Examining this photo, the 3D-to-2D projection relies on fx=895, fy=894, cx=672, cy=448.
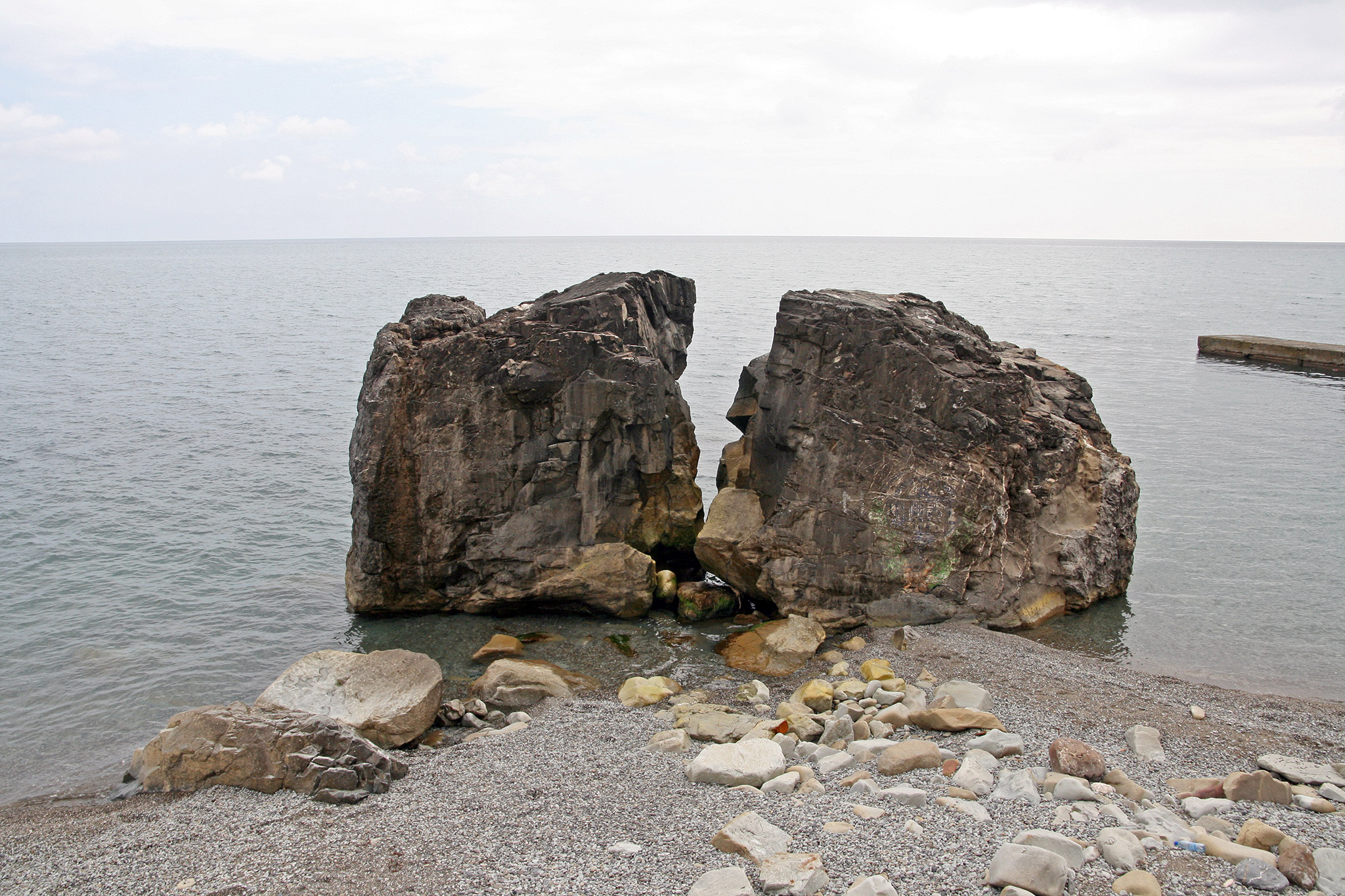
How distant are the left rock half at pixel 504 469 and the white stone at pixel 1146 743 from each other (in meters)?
8.73

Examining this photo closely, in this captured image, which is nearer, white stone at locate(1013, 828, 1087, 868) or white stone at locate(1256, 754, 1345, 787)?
white stone at locate(1013, 828, 1087, 868)

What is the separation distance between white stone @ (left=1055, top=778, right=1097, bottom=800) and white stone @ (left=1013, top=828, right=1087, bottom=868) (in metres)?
1.36

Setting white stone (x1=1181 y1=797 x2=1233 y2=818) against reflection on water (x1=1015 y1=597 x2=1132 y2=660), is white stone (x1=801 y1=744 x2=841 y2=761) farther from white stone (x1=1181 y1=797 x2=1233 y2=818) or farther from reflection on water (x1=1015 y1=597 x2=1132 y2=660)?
reflection on water (x1=1015 y1=597 x2=1132 y2=660)

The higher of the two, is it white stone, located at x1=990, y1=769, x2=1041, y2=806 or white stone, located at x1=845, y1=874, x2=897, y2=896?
white stone, located at x1=845, y1=874, x2=897, y2=896

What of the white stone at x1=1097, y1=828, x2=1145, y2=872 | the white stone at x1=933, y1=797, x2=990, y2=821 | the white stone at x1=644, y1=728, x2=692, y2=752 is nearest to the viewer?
the white stone at x1=1097, y1=828, x2=1145, y2=872

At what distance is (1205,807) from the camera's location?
918 cm

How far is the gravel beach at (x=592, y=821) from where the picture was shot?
27.1ft

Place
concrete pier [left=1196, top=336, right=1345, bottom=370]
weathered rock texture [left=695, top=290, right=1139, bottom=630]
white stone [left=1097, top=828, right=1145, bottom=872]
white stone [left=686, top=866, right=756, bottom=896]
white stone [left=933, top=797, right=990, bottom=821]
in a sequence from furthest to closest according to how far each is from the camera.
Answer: concrete pier [left=1196, top=336, right=1345, bottom=370] < weathered rock texture [left=695, top=290, right=1139, bottom=630] < white stone [left=933, top=797, right=990, bottom=821] < white stone [left=1097, top=828, right=1145, bottom=872] < white stone [left=686, top=866, right=756, bottom=896]

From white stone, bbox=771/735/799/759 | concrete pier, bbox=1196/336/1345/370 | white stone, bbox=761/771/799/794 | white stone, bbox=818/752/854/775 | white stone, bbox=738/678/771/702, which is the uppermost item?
concrete pier, bbox=1196/336/1345/370

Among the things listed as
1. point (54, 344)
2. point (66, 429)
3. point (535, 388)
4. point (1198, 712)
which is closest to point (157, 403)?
point (66, 429)

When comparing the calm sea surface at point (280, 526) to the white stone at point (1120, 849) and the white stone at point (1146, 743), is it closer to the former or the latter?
the white stone at point (1146, 743)

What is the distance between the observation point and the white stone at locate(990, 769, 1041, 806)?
9.39 meters

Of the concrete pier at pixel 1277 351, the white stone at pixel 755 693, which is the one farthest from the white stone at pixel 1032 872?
the concrete pier at pixel 1277 351

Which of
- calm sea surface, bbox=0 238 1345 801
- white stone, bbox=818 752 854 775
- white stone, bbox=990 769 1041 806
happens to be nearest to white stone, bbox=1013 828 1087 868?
white stone, bbox=990 769 1041 806
